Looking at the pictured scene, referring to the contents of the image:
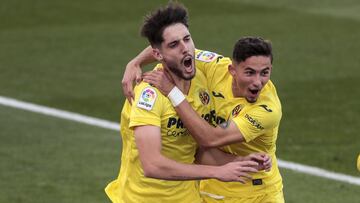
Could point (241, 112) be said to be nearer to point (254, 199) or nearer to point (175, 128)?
point (175, 128)

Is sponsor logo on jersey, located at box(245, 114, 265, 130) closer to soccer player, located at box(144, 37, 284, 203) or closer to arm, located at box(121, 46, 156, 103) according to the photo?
soccer player, located at box(144, 37, 284, 203)

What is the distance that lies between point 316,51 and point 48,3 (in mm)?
7286

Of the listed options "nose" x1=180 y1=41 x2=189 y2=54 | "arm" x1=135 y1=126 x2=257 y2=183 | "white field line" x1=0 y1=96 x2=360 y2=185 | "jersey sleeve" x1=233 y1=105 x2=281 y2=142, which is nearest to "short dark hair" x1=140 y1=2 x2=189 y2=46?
"nose" x1=180 y1=41 x2=189 y2=54

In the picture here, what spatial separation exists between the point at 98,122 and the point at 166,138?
7875mm

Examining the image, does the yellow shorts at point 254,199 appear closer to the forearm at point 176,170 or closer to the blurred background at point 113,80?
the forearm at point 176,170

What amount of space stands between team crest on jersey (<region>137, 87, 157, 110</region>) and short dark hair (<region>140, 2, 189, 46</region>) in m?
0.38

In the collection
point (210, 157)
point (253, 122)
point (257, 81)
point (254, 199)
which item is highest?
point (257, 81)

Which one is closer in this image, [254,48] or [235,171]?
[235,171]

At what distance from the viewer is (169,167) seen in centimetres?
844

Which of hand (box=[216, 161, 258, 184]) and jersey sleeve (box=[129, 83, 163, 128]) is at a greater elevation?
jersey sleeve (box=[129, 83, 163, 128])

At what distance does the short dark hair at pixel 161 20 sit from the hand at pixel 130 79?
61 centimetres

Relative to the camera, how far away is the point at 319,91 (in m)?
18.4

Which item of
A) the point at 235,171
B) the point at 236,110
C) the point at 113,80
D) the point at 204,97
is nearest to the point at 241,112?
the point at 236,110

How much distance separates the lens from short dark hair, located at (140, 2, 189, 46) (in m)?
8.79
